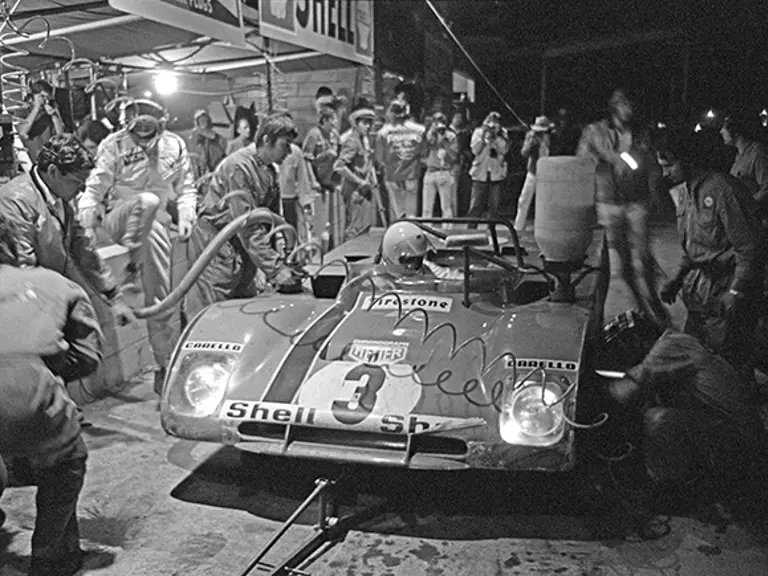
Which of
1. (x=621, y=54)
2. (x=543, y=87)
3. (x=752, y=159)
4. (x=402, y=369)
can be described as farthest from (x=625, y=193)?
(x=621, y=54)

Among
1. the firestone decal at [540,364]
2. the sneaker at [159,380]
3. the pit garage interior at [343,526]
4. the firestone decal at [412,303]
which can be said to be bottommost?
the pit garage interior at [343,526]

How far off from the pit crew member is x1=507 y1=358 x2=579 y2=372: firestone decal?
209 centimetres

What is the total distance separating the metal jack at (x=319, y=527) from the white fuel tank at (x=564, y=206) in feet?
5.76

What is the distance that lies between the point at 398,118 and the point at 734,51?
2258cm

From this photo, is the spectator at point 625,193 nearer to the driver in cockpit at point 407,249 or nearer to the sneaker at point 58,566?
the driver in cockpit at point 407,249

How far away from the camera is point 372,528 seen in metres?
3.90

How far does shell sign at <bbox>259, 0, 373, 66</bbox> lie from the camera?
9117mm

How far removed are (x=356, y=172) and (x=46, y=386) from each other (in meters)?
8.34

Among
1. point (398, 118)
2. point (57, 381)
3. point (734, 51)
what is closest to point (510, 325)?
point (57, 381)

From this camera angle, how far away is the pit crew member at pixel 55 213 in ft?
14.5

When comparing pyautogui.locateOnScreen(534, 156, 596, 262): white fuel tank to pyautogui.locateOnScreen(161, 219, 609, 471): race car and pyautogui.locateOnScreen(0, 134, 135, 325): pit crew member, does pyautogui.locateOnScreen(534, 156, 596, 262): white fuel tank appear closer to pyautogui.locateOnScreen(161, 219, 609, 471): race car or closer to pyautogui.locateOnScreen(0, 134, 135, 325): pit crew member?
pyautogui.locateOnScreen(161, 219, 609, 471): race car

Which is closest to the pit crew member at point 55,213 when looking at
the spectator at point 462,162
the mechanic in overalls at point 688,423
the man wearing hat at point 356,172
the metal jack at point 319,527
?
the metal jack at point 319,527

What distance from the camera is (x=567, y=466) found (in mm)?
3623

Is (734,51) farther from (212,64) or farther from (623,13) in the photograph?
(212,64)
